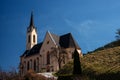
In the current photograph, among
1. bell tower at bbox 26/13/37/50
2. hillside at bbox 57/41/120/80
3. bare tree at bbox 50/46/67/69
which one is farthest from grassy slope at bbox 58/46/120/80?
bell tower at bbox 26/13/37/50

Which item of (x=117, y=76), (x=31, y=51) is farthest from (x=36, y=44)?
(x=117, y=76)

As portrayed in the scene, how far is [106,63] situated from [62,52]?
25.0 meters

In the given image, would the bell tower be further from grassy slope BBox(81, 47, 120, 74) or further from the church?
grassy slope BBox(81, 47, 120, 74)

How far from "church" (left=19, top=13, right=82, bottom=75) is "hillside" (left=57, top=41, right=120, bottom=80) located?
660 inches

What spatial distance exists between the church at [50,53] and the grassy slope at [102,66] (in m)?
16.8

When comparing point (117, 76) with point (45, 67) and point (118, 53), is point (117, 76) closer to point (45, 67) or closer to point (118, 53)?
point (118, 53)

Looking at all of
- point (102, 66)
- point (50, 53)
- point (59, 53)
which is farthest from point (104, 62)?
point (50, 53)

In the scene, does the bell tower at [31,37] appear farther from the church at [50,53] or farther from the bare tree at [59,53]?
the bare tree at [59,53]

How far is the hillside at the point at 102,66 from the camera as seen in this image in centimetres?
3552

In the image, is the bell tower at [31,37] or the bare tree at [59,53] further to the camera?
the bell tower at [31,37]

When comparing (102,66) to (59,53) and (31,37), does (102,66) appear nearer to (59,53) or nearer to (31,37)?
(59,53)

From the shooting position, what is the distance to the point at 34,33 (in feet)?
287

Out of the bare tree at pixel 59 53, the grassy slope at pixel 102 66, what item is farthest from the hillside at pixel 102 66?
the bare tree at pixel 59 53

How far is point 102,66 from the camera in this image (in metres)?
41.0
